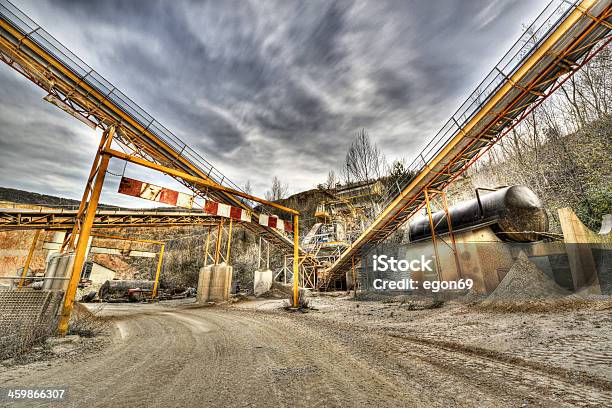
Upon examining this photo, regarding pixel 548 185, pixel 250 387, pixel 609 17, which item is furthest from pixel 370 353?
pixel 548 185

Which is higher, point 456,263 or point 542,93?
point 542,93

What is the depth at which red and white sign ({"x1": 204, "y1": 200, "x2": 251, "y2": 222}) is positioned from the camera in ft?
34.8

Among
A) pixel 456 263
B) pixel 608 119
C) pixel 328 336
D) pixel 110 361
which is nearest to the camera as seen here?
pixel 110 361

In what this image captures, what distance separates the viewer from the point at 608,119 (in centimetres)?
1220

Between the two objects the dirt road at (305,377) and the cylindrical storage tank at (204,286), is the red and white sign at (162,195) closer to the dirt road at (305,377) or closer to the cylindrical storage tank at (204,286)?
the dirt road at (305,377)

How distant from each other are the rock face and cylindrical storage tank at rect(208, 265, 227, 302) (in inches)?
558

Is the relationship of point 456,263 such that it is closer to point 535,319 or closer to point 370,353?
point 535,319

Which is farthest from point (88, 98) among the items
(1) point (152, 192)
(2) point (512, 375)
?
(2) point (512, 375)

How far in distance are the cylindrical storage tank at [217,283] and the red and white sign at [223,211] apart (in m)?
5.34

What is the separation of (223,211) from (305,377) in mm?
9305

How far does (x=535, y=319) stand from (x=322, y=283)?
1579 centimetres

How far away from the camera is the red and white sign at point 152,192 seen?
313 inches
